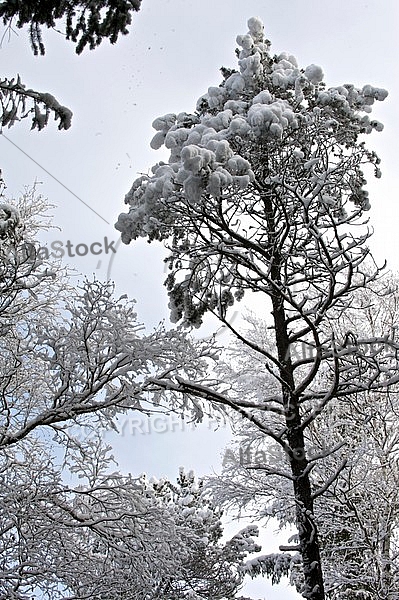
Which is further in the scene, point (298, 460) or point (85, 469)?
point (85, 469)

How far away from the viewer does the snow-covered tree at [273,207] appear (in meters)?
6.21

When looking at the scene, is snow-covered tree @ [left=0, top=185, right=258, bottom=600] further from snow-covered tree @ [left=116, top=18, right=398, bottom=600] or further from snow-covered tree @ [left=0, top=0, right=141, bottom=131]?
snow-covered tree @ [left=0, top=0, right=141, bottom=131]

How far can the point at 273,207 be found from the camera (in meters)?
7.89

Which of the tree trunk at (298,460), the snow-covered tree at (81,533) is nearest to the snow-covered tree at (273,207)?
the tree trunk at (298,460)

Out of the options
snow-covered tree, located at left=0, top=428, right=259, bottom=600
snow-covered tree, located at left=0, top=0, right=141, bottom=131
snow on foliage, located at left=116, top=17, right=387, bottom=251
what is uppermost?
snow on foliage, located at left=116, top=17, right=387, bottom=251

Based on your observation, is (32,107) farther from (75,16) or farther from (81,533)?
(81,533)

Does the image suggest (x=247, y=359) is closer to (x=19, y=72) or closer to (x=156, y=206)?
(x=156, y=206)

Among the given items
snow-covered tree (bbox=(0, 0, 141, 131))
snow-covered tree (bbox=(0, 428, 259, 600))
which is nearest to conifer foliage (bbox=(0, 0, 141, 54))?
snow-covered tree (bbox=(0, 0, 141, 131))

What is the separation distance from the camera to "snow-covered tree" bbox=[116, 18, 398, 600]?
621 centimetres

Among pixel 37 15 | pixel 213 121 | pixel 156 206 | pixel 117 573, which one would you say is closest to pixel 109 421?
pixel 117 573

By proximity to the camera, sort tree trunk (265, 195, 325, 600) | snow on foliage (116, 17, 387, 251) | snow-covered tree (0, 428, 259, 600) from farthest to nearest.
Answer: snow-covered tree (0, 428, 259, 600), tree trunk (265, 195, 325, 600), snow on foliage (116, 17, 387, 251)

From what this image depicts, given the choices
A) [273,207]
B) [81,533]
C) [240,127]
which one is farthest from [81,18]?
[81,533]

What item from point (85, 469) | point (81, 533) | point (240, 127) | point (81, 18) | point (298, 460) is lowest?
point (81, 533)

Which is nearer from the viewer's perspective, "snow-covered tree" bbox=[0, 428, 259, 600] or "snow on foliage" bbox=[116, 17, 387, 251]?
"snow on foliage" bbox=[116, 17, 387, 251]
